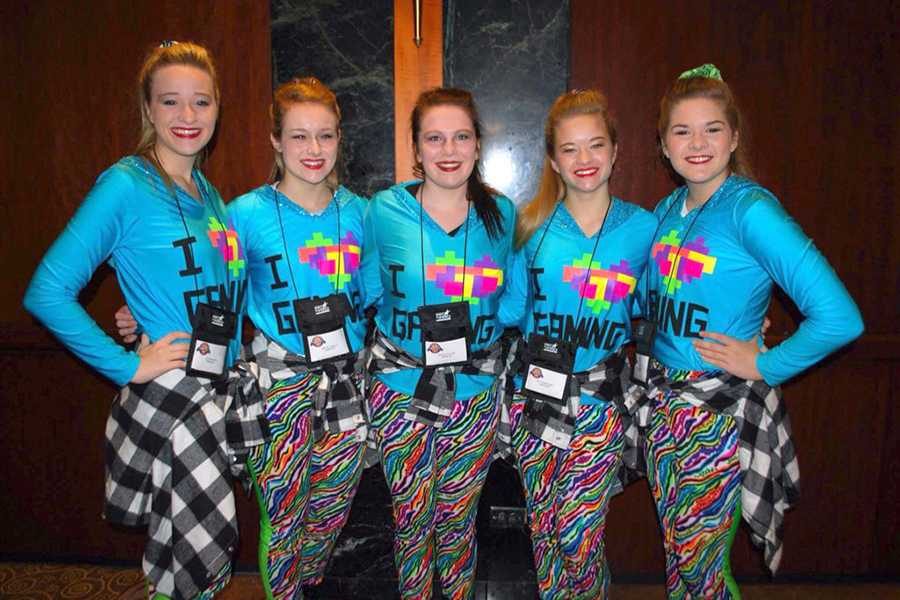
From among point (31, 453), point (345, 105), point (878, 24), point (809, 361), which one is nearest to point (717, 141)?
point (809, 361)

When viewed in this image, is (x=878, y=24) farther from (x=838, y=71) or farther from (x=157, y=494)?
(x=157, y=494)

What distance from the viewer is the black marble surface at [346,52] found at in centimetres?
203

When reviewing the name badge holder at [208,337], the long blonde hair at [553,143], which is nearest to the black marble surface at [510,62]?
the long blonde hair at [553,143]

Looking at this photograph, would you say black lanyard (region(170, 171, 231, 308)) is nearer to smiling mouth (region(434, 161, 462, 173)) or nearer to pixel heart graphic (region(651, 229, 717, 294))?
smiling mouth (region(434, 161, 462, 173))

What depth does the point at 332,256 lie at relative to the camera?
1.66 meters

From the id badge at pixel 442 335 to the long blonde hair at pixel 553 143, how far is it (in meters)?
0.30

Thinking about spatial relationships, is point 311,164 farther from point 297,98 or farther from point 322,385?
point 322,385

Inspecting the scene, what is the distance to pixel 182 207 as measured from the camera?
149cm

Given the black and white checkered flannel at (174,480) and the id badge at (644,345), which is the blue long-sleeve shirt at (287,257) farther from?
the id badge at (644,345)

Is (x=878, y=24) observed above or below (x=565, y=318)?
above

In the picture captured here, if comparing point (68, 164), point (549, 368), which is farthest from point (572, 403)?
point (68, 164)

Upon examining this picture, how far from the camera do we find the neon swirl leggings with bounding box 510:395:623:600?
158 cm

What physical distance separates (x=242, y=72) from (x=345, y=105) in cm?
38

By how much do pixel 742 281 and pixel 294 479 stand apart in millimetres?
1284
